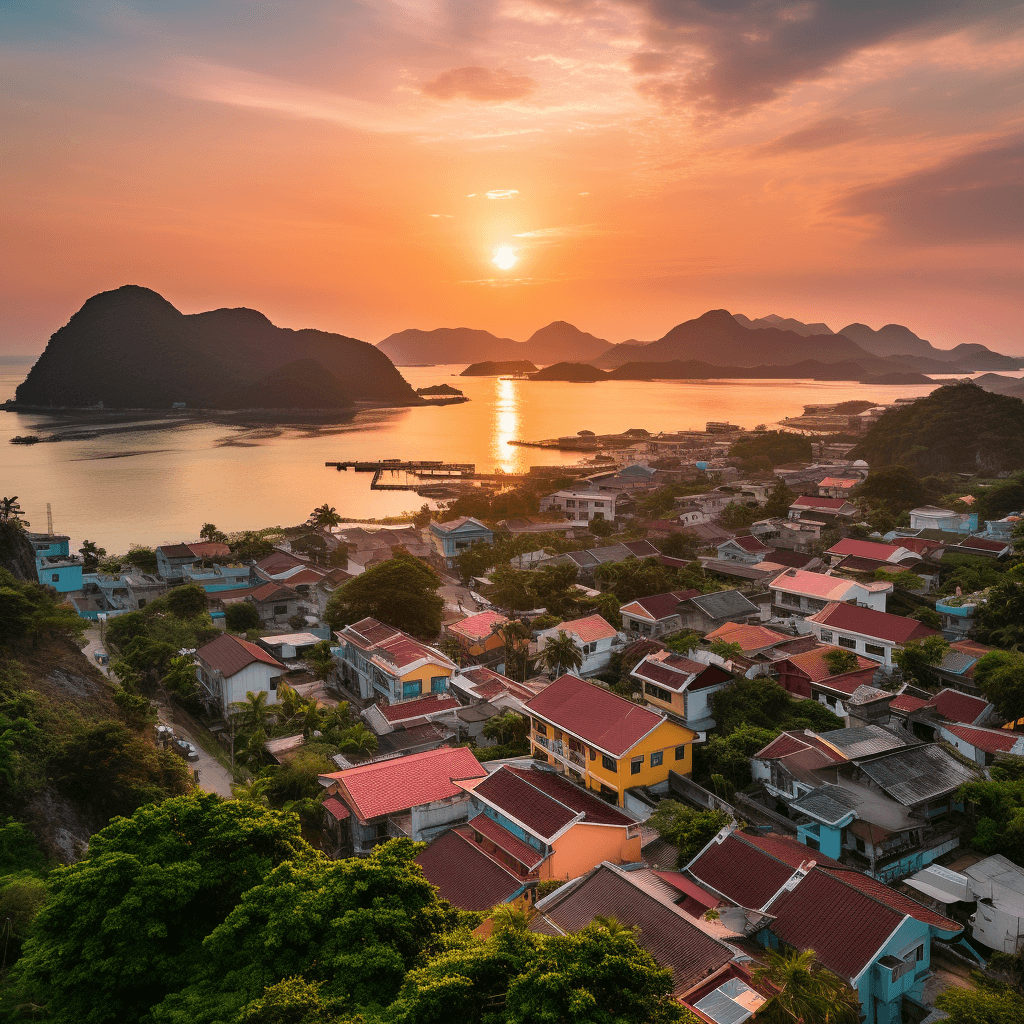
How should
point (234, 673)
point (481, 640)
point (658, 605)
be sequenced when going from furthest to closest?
point (658, 605) < point (481, 640) < point (234, 673)

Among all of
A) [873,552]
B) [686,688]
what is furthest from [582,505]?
[686,688]

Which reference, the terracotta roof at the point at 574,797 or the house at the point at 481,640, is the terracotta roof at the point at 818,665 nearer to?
the terracotta roof at the point at 574,797

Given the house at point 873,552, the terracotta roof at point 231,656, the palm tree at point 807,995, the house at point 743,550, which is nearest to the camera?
the palm tree at point 807,995

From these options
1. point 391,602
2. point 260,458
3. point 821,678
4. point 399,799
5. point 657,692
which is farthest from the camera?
point 260,458

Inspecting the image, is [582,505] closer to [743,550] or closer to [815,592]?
[743,550]

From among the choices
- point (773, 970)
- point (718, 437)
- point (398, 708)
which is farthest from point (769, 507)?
point (718, 437)

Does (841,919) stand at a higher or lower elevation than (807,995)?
lower

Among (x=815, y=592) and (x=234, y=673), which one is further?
(x=815, y=592)

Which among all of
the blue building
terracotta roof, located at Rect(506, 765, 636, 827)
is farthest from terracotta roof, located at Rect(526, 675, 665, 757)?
the blue building

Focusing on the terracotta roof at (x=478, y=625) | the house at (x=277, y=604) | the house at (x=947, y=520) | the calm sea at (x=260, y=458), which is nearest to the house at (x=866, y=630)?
the terracotta roof at (x=478, y=625)
